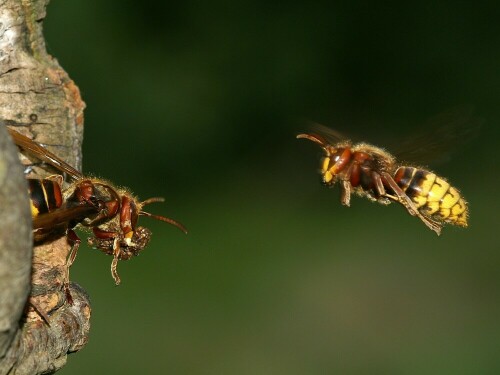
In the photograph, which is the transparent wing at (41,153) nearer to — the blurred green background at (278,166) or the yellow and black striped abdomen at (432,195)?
the yellow and black striped abdomen at (432,195)

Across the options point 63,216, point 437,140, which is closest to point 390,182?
point 437,140

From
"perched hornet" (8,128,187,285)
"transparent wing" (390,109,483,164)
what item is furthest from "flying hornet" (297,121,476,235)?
"perched hornet" (8,128,187,285)

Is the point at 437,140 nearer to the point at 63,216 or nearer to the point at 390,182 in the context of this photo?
the point at 390,182

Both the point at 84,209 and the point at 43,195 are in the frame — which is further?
the point at 84,209

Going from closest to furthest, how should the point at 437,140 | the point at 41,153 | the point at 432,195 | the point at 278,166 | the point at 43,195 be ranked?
the point at 43,195 < the point at 41,153 < the point at 432,195 < the point at 437,140 < the point at 278,166

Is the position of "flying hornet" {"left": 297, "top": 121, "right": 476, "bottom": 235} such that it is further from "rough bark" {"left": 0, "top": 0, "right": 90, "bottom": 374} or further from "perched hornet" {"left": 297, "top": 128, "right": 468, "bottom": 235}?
"rough bark" {"left": 0, "top": 0, "right": 90, "bottom": 374}
